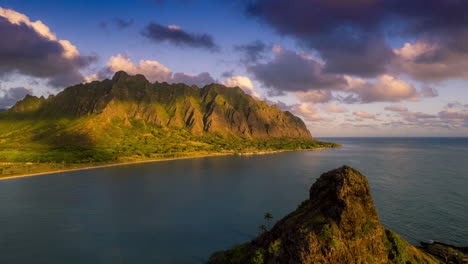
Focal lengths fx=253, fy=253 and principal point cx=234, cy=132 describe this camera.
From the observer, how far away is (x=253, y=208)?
292 ft

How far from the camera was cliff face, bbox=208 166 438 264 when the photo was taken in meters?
32.1

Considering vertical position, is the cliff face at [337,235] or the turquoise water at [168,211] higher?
the cliff face at [337,235]

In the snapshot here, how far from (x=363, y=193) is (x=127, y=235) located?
195ft

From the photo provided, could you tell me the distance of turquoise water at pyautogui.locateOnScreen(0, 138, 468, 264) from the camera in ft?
196

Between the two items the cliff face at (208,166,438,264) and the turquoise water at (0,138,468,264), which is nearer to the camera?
the cliff face at (208,166,438,264)

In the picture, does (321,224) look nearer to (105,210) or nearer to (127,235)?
(127,235)

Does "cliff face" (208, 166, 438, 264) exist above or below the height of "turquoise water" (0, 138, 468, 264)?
above

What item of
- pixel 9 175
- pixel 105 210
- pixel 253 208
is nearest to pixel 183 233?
pixel 253 208

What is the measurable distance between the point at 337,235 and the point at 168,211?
6816 cm

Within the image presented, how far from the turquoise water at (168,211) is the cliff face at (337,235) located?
26.0m

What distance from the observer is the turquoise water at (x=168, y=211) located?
59.8 m

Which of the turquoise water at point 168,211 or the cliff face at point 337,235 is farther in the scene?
the turquoise water at point 168,211

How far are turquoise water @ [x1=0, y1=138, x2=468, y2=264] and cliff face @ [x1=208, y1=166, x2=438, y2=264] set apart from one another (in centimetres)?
2595

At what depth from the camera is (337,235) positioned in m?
32.7
